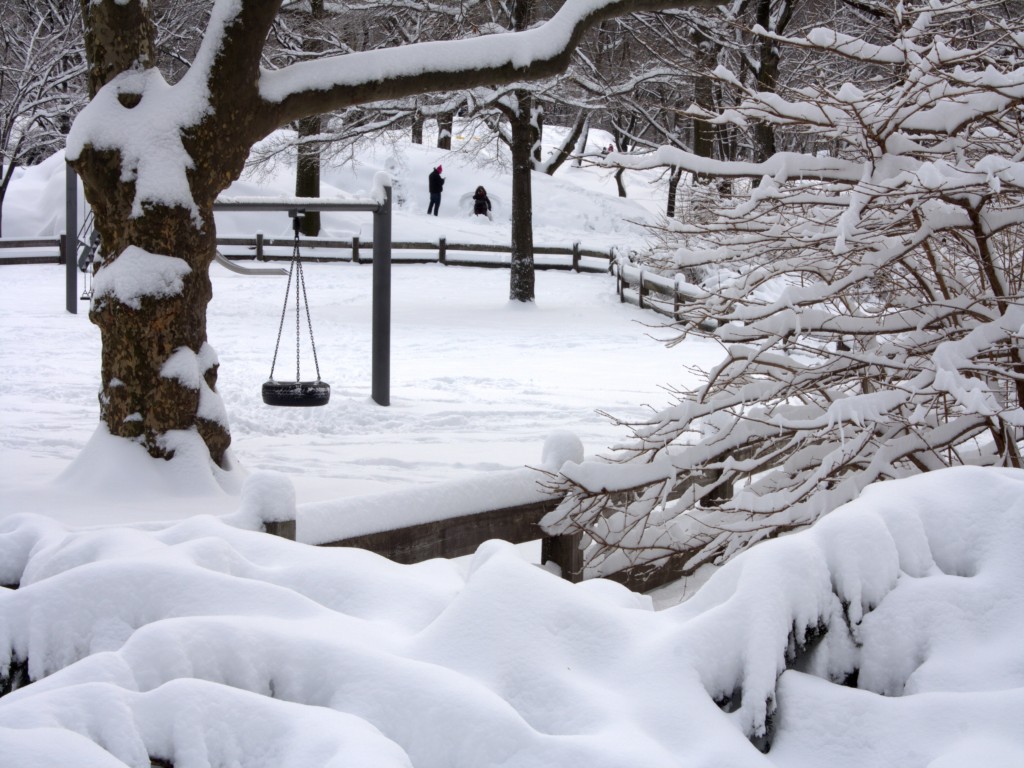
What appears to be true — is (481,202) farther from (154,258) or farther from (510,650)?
(510,650)

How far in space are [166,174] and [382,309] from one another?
15.1 ft

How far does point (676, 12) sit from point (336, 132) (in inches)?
260

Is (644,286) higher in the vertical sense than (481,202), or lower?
lower

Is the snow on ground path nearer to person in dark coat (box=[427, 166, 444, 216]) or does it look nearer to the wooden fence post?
the wooden fence post

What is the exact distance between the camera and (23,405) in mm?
10148

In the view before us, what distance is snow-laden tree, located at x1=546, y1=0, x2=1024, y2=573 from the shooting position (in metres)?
4.15

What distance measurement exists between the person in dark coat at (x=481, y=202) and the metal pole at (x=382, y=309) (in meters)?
21.6

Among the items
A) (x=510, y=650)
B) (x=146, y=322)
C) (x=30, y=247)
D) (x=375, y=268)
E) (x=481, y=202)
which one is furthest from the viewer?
(x=481, y=202)

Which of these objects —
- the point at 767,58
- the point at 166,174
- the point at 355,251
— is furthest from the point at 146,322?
the point at 355,251

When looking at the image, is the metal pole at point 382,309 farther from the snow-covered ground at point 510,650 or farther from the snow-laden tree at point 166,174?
the snow-covered ground at point 510,650

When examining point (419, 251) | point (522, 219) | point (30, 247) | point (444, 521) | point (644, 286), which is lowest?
point (444, 521)

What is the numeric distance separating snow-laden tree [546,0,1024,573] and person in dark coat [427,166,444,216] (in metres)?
27.0

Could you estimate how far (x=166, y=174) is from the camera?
6348 mm

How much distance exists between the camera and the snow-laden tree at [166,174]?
249 inches
